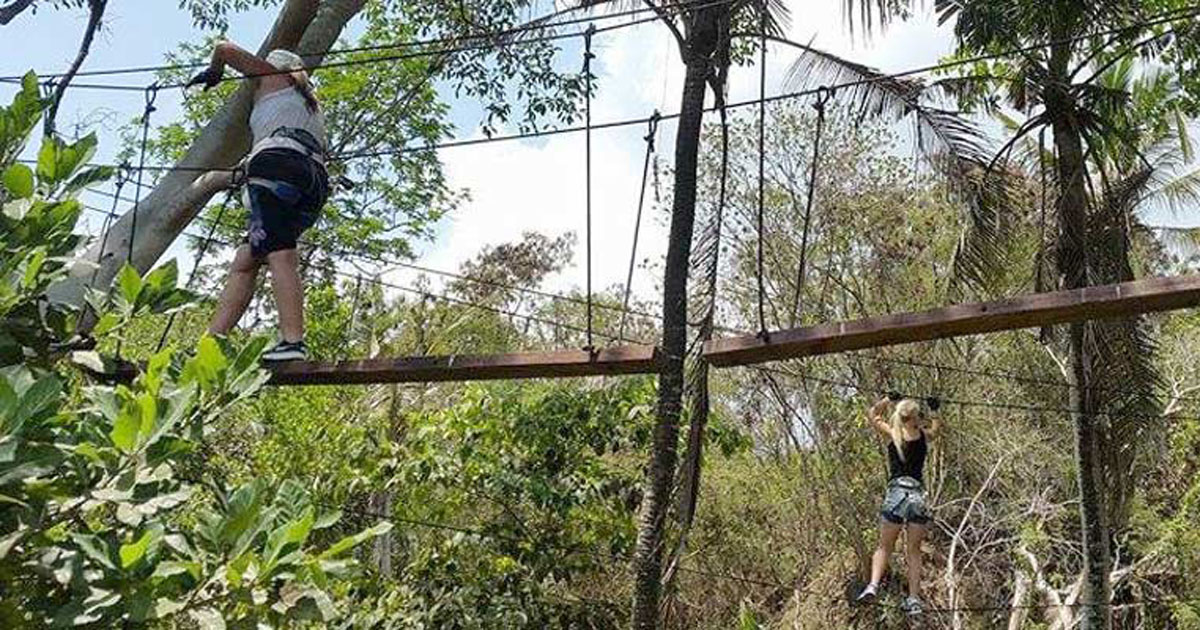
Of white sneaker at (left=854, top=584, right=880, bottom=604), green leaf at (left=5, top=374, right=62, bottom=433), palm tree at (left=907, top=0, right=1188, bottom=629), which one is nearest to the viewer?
green leaf at (left=5, top=374, right=62, bottom=433)

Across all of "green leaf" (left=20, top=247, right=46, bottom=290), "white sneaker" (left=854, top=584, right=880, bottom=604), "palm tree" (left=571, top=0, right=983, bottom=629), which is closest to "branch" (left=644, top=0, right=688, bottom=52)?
"palm tree" (left=571, top=0, right=983, bottom=629)

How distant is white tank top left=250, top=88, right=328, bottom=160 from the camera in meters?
3.20

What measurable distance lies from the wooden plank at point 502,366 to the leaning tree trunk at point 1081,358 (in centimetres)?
408

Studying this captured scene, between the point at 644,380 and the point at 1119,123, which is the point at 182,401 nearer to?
the point at 644,380

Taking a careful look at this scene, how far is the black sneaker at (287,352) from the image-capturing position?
3.09 m

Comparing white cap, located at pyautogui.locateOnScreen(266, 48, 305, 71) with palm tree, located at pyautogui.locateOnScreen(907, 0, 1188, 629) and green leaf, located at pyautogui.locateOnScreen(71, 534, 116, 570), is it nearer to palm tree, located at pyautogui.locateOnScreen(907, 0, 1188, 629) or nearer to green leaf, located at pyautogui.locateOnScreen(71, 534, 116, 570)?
green leaf, located at pyautogui.locateOnScreen(71, 534, 116, 570)

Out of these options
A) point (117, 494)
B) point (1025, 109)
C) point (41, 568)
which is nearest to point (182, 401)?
point (117, 494)

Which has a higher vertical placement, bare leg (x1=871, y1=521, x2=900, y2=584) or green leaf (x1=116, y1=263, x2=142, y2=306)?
green leaf (x1=116, y1=263, x2=142, y2=306)

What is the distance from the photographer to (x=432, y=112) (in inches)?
359

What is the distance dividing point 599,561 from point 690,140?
2.21 m

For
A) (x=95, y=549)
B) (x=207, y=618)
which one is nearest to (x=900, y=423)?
Result: (x=207, y=618)

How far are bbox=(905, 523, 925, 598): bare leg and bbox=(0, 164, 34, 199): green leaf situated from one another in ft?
12.2

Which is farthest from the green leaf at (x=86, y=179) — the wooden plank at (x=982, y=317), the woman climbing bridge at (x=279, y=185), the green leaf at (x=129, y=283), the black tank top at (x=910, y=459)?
the black tank top at (x=910, y=459)

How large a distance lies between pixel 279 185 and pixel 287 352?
464mm
